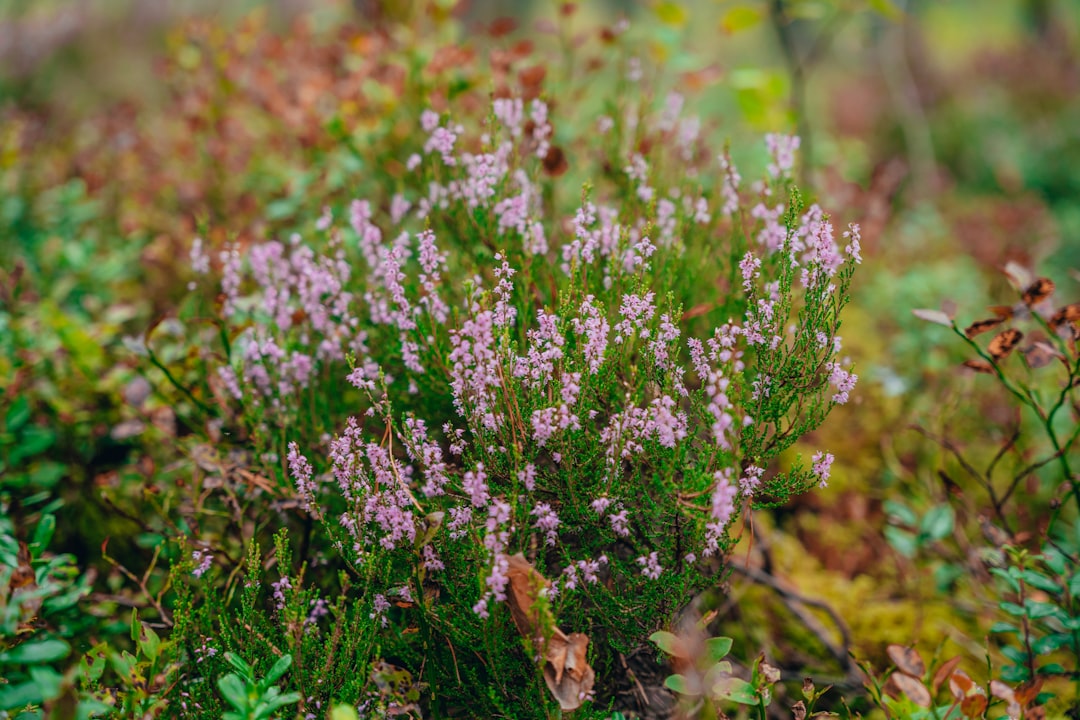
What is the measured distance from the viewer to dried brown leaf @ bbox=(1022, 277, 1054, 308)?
5.59 ft

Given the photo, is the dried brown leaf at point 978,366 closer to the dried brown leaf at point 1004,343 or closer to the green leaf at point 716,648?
the dried brown leaf at point 1004,343

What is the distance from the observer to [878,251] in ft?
15.0

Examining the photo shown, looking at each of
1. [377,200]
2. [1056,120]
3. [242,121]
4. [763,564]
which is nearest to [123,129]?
[242,121]

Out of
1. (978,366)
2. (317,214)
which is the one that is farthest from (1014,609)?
(317,214)

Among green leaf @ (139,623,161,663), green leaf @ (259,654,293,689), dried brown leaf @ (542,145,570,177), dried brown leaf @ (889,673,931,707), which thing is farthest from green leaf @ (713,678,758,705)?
dried brown leaf @ (542,145,570,177)

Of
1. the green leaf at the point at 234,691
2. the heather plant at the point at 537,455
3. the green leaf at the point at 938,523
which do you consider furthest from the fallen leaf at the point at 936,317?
the green leaf at the point at 234,691

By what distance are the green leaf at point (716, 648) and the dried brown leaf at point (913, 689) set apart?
0.61 meters

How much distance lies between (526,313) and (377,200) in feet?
5.74

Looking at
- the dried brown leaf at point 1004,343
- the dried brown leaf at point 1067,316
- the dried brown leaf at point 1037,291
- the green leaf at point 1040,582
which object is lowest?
the green leaf at point 1040,582

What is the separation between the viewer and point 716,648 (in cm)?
139

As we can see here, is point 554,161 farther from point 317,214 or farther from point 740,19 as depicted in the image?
point 740,19

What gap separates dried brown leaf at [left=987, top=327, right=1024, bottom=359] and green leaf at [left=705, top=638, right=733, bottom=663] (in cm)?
98

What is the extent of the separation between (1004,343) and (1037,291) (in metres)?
0.16

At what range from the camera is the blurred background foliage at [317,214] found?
228 cm
